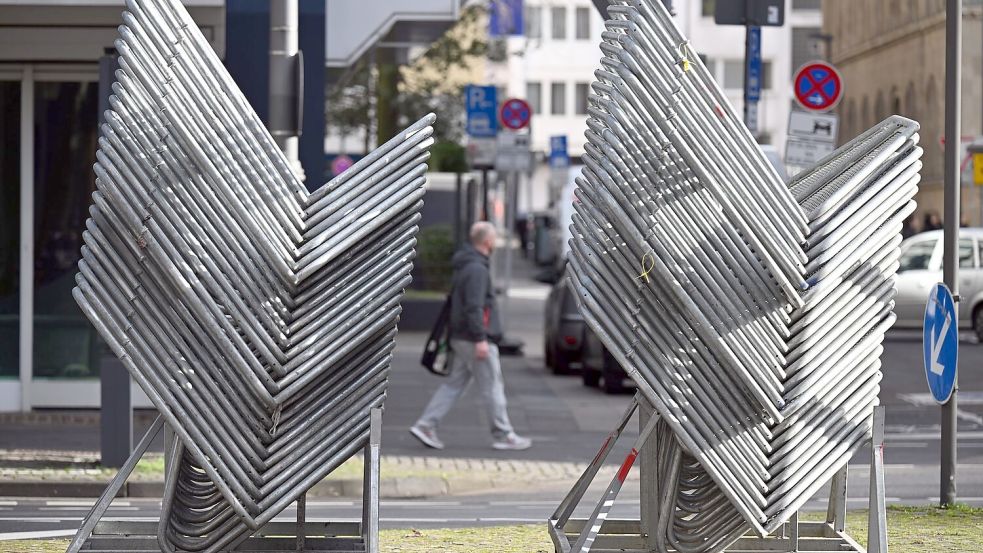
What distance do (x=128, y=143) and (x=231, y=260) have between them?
64 cm

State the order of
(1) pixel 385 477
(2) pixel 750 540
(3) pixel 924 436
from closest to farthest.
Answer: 1. (2) pixel 750 540
2. (1) pixel 385 477
3. (3) pixel 924 436

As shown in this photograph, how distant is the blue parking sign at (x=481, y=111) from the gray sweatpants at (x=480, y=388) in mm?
12595

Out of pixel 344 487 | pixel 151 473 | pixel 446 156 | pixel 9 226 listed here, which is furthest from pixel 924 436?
pixel 446 156

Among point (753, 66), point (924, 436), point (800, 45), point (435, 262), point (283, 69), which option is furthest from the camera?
point (800, 45)

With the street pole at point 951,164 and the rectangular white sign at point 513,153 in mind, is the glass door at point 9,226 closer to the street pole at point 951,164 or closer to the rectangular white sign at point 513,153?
the street pole at point 951,164

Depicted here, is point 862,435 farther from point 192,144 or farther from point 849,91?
point 849,91

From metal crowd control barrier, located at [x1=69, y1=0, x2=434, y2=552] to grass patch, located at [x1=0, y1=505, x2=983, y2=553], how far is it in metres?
1.61

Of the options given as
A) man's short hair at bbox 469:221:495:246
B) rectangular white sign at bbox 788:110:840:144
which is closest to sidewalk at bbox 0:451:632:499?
man's short hair at bbox 469:221:495:246

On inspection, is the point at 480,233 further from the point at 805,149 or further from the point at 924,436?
the point at 805,149

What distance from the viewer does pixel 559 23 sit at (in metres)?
95.8

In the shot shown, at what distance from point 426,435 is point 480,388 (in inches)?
23.7

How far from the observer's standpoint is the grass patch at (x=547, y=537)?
892 centimetres

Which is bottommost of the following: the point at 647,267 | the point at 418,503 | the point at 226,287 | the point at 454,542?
the point at 418,503

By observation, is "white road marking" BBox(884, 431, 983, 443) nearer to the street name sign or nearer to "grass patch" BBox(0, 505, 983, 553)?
the street name sign
